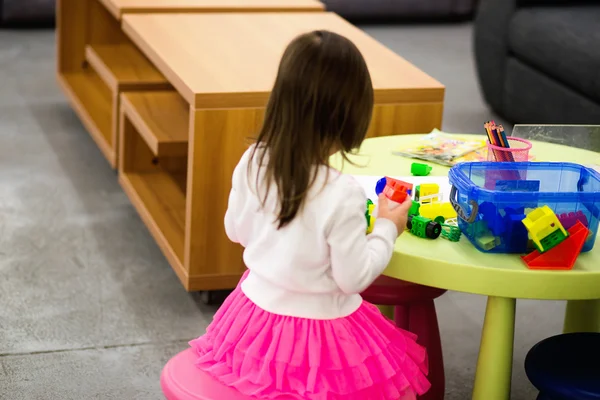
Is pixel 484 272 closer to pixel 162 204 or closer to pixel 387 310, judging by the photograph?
pixel 387 310

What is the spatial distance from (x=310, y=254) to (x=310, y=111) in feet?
0.66

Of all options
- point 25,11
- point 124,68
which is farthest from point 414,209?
point 25,11

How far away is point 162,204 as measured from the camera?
2742 mm

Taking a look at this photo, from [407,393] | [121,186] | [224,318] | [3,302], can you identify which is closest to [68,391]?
[3,302]

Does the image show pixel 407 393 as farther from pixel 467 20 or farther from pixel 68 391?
pixel 467 20

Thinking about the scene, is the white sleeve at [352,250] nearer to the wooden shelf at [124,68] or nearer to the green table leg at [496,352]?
the green table leg at [496,352]

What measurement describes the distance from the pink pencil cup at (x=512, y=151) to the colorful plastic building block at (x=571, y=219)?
0.69 ft

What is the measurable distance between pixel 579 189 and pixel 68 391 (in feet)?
3.62

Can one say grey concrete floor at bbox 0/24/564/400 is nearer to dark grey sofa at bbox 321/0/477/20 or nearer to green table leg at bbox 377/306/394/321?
green table leg at bbox 377/306/394/321

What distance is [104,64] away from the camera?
314cm

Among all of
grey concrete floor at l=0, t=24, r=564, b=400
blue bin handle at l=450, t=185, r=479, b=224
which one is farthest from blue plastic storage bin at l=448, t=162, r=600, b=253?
grey concrete floor at l=0, t=24, r=564, b=400

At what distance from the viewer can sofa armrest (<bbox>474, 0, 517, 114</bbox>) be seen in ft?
12.3

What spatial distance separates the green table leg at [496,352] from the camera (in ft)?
5.02

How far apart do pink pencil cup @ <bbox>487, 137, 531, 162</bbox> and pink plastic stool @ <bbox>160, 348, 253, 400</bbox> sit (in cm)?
62
